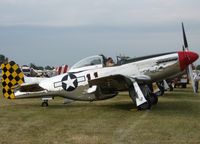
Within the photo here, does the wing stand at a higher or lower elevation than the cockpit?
lower

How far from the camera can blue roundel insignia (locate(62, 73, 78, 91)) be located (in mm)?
12238

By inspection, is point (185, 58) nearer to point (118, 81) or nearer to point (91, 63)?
point (118, 81)

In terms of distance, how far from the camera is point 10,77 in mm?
12867

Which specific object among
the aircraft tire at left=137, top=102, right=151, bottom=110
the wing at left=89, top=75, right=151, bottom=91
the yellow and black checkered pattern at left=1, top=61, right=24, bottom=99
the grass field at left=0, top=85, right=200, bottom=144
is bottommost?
the aircraft tire at left=137, top=102, right=151, bottom=110

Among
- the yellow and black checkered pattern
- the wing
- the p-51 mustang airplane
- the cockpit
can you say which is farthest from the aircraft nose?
the yellow and black checkered pattern

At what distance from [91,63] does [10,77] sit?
10.0ft

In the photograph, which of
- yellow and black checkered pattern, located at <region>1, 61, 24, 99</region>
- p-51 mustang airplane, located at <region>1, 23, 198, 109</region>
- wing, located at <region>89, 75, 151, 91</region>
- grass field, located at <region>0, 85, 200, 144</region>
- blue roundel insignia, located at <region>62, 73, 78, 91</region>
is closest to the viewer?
grass field, located at <region>0, 85, 200, 144</region>

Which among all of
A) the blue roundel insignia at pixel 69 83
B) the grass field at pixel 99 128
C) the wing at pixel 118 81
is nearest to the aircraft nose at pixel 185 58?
the wing at pixel 118 81

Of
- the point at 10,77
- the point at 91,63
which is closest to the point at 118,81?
A: the point at 91,63

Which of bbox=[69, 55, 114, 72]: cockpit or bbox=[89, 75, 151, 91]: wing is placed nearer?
bbox=[89, 75, 151, 91]: wing

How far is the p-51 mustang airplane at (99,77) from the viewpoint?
11785mm

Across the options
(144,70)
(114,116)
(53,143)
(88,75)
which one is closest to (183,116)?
(114,116)

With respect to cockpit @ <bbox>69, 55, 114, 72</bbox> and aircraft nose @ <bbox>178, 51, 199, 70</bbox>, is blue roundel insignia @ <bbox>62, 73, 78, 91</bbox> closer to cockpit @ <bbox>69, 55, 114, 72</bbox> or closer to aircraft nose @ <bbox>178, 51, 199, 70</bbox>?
cockpit @ <bbox>69, 55, 114, 72</bbox>

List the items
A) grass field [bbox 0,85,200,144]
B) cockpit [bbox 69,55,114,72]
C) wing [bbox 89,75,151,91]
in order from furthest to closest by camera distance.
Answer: cockpit [bbox 69,55,114,72] → wing [bbox 89,75,151,91] → grass field [bbox 0,85,200,144]
